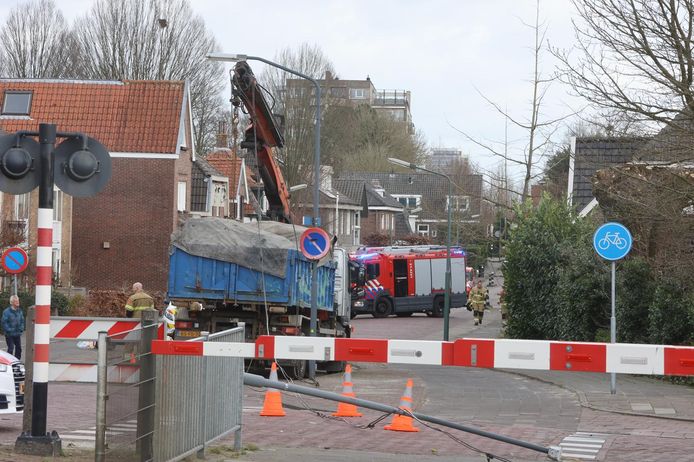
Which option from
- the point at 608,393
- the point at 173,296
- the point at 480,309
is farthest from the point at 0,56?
the point at 608,393

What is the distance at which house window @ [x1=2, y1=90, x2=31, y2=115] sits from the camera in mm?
49375

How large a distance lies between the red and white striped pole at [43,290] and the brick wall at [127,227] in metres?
39.1

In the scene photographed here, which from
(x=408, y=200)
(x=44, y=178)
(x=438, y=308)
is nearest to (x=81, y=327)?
(x=44, y=178)

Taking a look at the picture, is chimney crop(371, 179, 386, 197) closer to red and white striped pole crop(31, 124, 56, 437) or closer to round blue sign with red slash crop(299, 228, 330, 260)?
round blue sign with red slash crop(299, 228, 330, 260)

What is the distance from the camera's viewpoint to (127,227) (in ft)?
161

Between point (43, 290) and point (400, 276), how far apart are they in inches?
1732

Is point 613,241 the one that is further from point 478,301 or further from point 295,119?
point 295,119

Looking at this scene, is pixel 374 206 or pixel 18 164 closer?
pixel 18 164

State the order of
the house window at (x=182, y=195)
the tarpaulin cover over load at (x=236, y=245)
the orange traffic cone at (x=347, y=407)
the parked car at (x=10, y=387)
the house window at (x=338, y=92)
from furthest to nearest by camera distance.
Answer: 1. the house window at (x=338, y=92)
2. the house window at (x=182, y=195)
3. the tarpaulin cover over load at (x=236, y=245)
4. the orange traffic cone at (x=347, y=407)
5. the parked car at (x=10, y=387)

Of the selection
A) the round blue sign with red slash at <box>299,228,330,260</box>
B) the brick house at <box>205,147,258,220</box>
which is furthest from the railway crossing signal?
the brick house at <box>205,147,258,220</box>

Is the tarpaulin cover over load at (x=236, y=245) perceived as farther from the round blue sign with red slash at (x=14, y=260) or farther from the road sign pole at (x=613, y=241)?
the road sign pole at (x=613, y=241)

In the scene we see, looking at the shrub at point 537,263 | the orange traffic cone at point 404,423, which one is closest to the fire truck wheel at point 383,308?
the shrub at point 537,263

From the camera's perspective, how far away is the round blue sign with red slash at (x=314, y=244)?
21.6 m

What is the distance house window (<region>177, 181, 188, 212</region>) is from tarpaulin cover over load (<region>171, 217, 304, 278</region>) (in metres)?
27.4
